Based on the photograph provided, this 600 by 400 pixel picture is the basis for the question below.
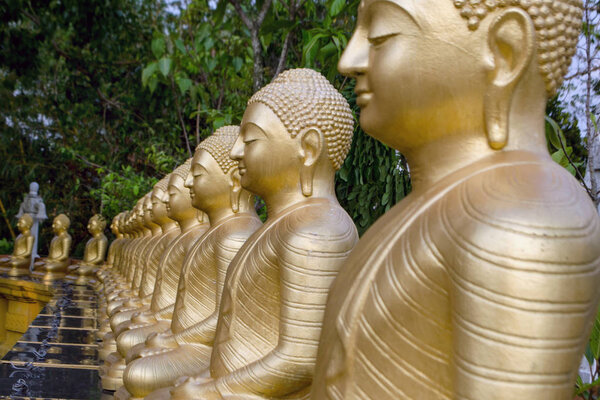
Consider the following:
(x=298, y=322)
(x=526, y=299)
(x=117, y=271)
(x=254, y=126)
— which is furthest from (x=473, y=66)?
(x=117, y=271)

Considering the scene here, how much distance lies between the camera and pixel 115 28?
34.4ft

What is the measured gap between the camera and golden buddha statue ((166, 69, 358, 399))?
229 cm

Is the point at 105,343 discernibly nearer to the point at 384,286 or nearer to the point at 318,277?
the point at 318,277

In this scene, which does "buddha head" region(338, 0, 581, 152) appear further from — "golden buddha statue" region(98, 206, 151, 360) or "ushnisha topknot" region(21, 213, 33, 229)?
"ushnisha topknot" region(21, 213, 33, 229)

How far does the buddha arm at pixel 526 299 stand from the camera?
1.22m

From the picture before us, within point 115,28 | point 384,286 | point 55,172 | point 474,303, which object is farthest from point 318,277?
point 55,172

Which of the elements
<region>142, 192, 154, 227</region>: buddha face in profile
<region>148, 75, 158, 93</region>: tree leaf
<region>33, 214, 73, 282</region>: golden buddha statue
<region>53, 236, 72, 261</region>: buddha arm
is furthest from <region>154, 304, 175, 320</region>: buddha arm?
<region>53, 236, 72, 261</region>: buddha arm

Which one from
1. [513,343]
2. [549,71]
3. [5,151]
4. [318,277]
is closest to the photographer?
[513,343]

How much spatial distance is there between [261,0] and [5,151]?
44.4 ft

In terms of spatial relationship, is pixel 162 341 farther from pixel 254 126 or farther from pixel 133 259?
pixel 133 259

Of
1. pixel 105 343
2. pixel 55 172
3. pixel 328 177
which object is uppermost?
pixel 328 177

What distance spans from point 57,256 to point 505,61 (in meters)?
11.7

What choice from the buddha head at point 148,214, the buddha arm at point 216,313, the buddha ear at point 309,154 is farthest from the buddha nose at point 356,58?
the buddha head at point 148,214

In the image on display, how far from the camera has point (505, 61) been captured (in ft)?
4.84
